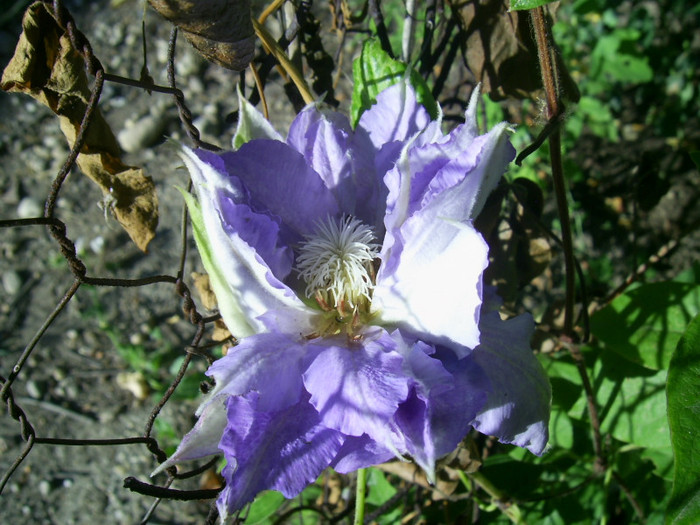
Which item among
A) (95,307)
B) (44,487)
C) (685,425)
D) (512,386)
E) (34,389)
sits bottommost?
(685,425)

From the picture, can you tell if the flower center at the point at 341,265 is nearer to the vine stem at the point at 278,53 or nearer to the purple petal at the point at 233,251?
the purple petal at the point at 233,251

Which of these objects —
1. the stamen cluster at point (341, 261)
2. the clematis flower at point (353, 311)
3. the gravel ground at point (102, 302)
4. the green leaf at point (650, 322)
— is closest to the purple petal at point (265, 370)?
the clematis flower at point (353, 311)

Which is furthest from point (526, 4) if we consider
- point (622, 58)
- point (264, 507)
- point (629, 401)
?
point (622, 58)

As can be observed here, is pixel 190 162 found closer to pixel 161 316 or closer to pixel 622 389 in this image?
pixel 622 389

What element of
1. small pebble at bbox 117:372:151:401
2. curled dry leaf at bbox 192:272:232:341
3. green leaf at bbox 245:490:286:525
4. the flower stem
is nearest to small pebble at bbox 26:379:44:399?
small pebble at bbox 117:372:151:401

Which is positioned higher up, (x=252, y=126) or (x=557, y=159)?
(x=252, y=126)

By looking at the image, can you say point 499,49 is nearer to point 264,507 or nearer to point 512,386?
point 512,386

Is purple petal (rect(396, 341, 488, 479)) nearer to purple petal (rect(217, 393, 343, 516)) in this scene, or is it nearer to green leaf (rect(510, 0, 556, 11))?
purple petal (rect(217, 393, 343, 516))
